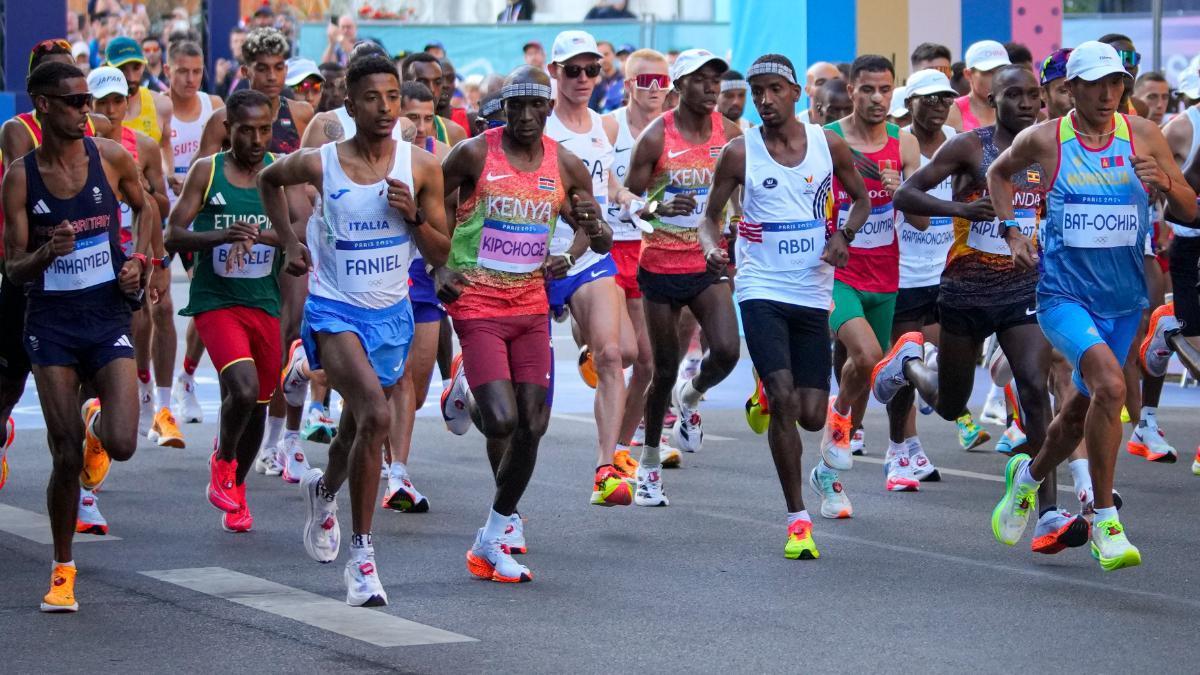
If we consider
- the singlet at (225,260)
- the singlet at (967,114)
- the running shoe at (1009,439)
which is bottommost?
the running shoe at (1009,439)

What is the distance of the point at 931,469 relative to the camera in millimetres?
11258

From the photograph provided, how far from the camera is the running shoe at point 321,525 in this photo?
824cm

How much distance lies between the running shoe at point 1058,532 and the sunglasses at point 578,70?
3745mm

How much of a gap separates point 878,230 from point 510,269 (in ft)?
9.87

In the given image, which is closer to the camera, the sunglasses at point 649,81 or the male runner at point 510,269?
the male runner at point 510,269

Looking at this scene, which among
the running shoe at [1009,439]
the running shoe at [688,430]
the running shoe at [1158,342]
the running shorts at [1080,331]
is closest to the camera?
the running shorts at [1080,331]

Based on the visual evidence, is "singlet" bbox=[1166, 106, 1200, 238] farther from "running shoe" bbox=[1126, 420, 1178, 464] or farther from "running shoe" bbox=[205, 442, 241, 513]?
"running shoe" bbox=[205, 442, 241, 513]

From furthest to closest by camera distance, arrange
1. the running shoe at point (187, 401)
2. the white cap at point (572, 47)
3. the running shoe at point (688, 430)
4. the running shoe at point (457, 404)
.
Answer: the running shoe at point (187, 401)
the running shoe at point (688, 430)
the white cap at point (572, 47)
the running shoe at point (457, 404)

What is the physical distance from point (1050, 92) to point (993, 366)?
2.03 metres

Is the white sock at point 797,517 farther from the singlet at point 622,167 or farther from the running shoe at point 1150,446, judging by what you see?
the running shoe at point 1150,446

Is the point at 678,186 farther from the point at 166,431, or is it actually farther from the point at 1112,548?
the point at 166,431

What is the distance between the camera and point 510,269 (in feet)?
28.3

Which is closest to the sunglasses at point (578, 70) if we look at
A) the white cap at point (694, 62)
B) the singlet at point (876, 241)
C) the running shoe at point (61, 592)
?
the white cap at point (694, 62)

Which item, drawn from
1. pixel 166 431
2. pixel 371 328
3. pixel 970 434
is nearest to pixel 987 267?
pixel 970 434
